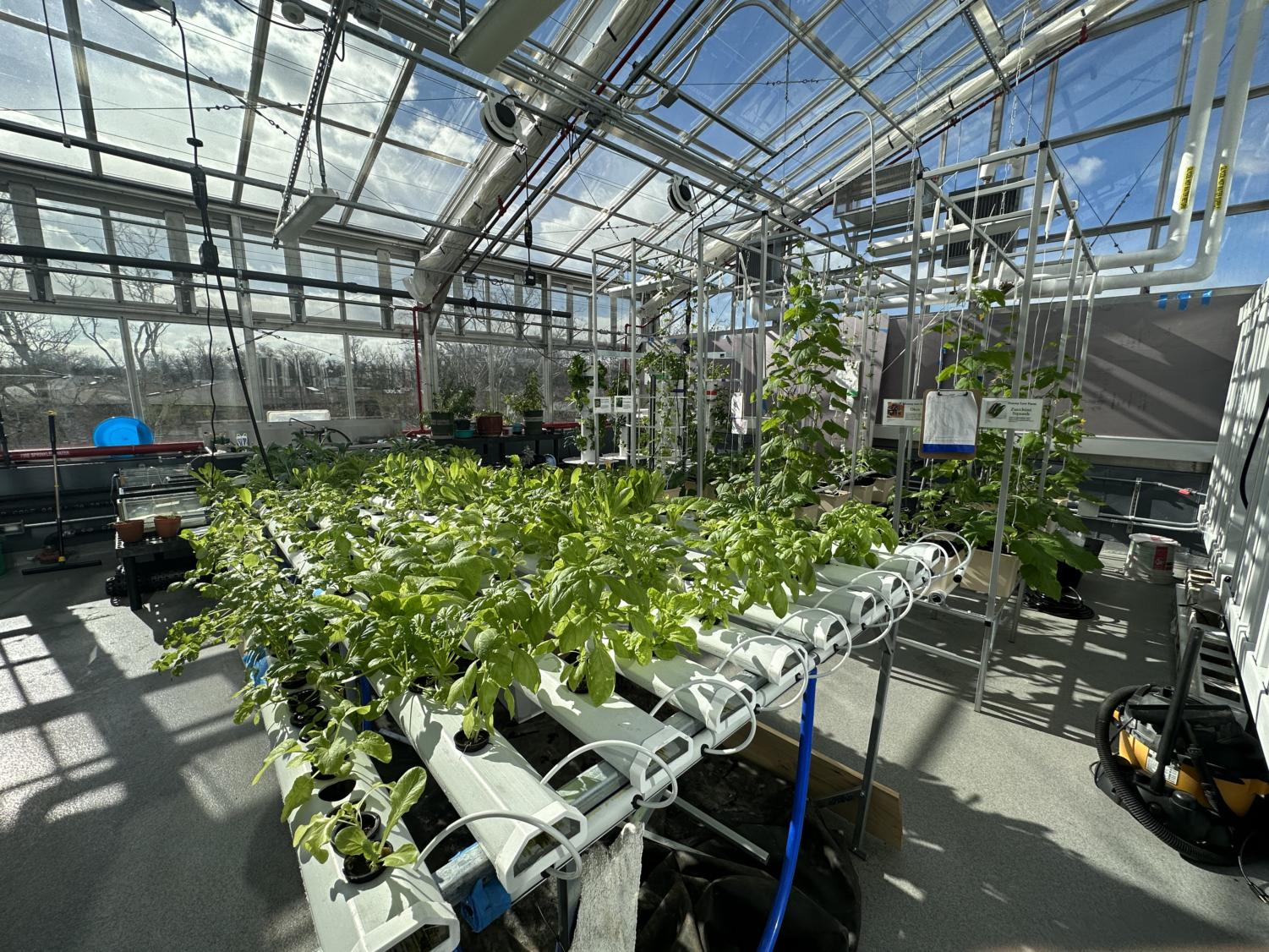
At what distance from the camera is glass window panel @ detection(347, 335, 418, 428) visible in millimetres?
6789

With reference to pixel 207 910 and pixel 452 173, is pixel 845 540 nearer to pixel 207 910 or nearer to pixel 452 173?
pixel 207 910

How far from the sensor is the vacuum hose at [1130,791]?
1.52 metres

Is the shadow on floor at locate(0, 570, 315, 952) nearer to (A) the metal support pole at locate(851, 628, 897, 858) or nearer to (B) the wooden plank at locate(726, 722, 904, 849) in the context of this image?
(B) the wooden plank at locate(726, 722, 904, 849)

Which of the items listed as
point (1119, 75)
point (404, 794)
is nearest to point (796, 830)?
point (404, 794)

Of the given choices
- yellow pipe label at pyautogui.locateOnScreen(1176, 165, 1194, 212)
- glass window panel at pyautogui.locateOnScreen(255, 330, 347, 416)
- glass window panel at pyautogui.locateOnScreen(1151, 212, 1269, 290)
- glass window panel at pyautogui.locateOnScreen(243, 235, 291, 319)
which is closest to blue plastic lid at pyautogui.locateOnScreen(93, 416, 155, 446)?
glass window panel at pyautogui.locateOnScreen(255, 330, 347, 416)

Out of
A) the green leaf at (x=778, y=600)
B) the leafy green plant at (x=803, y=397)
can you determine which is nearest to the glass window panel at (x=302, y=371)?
the leafy green plant at (x=803, y=397)

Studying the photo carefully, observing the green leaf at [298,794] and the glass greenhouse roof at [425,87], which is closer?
the green leaf at [298,794]

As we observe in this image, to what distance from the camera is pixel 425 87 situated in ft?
14.1

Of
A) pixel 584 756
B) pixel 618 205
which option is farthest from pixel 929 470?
pixel 618 205

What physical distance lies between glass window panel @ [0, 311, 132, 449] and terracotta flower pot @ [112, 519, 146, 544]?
325 cm

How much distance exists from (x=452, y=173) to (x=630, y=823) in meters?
6.47

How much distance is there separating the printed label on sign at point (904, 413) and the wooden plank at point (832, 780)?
1.38 meters

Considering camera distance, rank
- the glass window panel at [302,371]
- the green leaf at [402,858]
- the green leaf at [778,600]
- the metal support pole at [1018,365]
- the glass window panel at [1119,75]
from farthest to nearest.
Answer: the glass window panel at [302,371] < the glass window panel at [1119,75] < the metal support pole at [1018,365] < the green leaf at [778,600] < the green leaf at [402,858]

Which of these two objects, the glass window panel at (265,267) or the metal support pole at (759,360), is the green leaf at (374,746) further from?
the glass window panel at (265,267)
